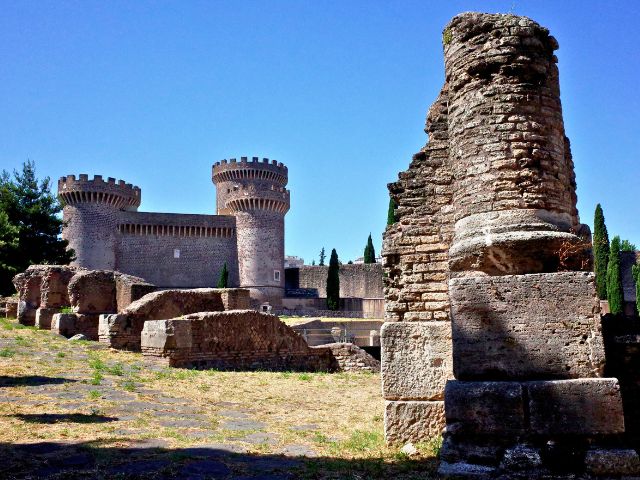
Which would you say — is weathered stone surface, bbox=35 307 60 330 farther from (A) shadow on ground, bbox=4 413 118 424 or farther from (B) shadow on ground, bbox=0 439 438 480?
(B) shadow on ground, bbox=0 439 438 480

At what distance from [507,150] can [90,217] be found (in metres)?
44.8

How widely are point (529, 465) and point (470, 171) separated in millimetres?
2083

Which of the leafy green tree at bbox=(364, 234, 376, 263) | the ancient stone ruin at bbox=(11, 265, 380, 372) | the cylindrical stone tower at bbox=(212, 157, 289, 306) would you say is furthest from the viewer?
the leafy green tree at bbox=(364, 234, 376, 263)

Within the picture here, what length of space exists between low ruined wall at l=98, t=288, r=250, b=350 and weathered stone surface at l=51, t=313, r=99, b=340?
4.29 feet

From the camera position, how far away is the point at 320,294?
166 ft

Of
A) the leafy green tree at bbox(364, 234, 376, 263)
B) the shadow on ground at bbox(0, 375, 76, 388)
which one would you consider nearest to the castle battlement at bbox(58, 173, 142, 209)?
the leafy green tree at bbox(364, 234, 376, 263)

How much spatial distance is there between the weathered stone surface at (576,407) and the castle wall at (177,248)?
150ft

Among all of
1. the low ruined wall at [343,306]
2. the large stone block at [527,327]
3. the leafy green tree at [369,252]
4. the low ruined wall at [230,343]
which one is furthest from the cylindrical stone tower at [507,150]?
the leafy green tree at [369,252]

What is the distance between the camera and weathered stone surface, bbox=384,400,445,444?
212 inches

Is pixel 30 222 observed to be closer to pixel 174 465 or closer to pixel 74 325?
pixel 74 325

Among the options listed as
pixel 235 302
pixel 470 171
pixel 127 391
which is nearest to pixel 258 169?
pixel 235 302

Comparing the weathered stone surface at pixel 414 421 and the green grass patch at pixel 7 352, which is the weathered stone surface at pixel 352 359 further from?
the weathered stone surface at pixel 414 421

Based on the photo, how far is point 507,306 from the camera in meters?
4.01

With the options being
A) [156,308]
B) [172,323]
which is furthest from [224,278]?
[172,323]
